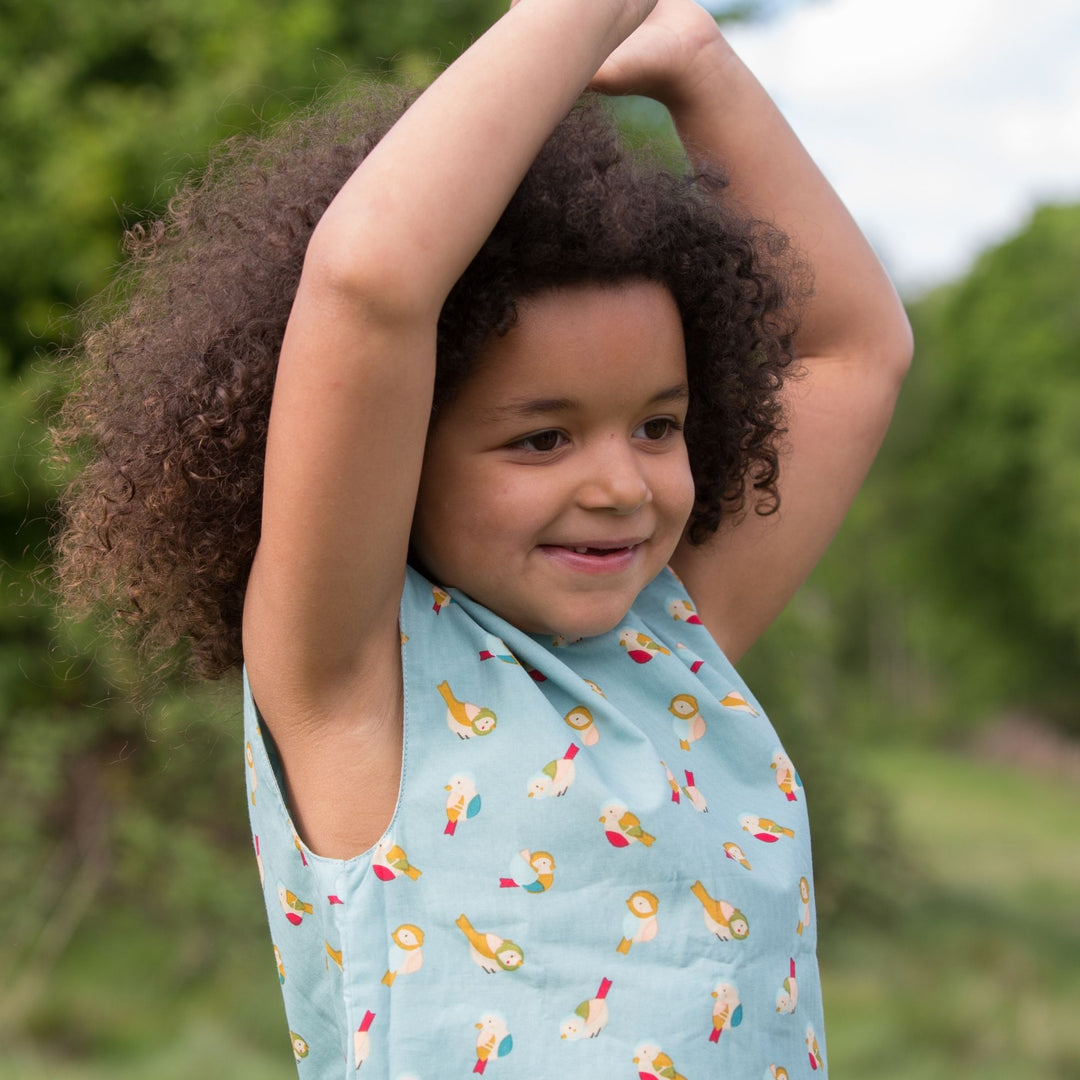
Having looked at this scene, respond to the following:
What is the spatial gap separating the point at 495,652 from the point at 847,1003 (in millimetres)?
7183

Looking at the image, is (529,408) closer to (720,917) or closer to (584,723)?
(584,723)

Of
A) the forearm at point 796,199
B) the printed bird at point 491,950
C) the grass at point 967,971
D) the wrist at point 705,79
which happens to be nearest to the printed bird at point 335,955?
the printed bird at point 491,950

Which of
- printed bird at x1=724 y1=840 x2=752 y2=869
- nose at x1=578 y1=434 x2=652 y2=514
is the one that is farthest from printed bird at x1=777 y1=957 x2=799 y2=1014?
nose at x1=578 y1=434 x2=652 y2=514

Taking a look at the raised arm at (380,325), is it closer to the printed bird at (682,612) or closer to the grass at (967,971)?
the printed bird at (682,612)

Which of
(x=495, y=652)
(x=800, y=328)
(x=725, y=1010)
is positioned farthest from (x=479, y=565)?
(x=800, y=328)

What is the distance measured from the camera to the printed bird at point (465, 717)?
4.69 ft

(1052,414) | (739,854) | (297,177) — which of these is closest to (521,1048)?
(739,854)

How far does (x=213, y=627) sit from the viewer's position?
5.56ft

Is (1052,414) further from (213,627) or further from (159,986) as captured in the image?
(213,627)

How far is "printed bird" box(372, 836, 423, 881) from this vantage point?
137 centimetres

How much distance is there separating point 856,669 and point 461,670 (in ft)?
128

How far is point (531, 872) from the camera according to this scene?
138cm

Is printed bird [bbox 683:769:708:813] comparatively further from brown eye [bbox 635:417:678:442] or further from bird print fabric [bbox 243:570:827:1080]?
brown eye [bbox 635:417:678:442]

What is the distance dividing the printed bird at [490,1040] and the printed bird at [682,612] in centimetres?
60
